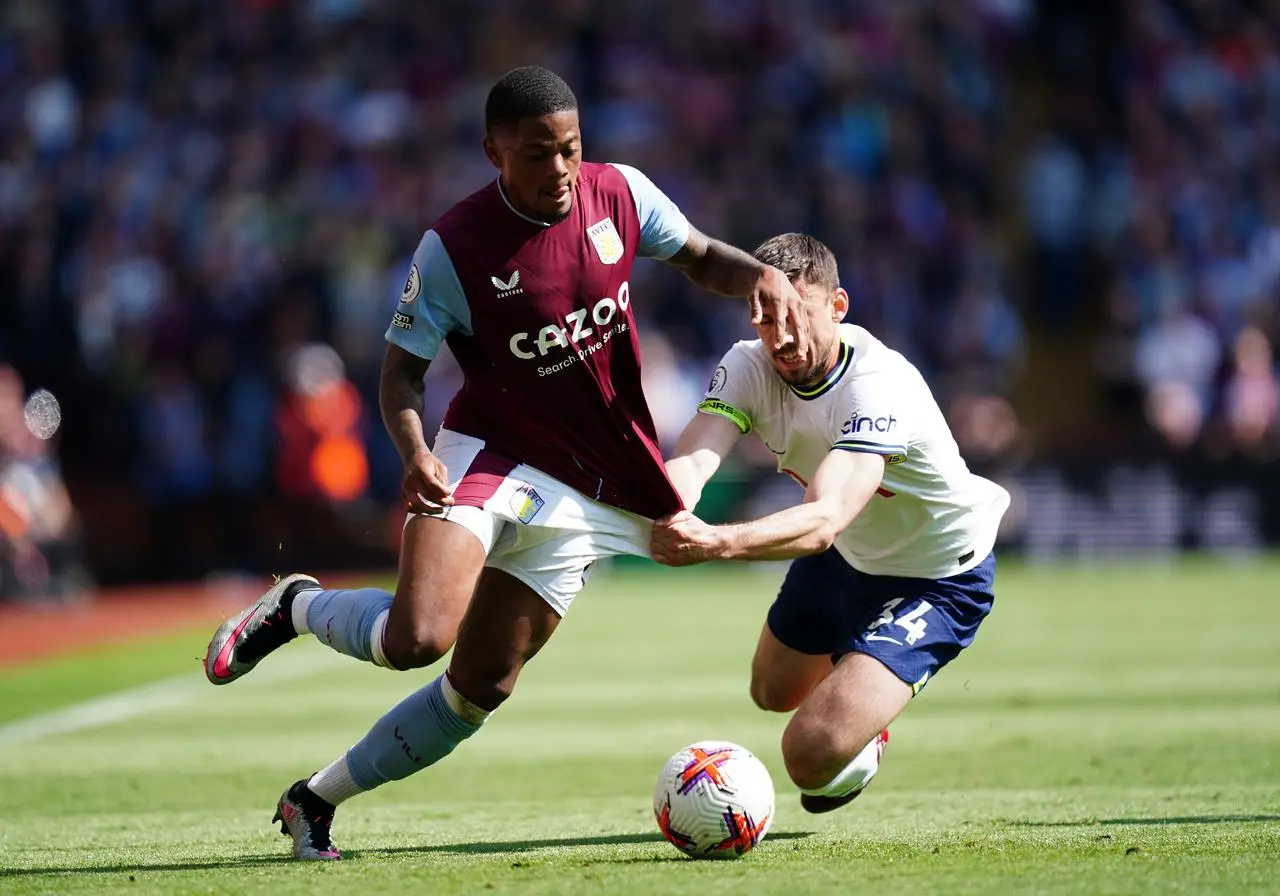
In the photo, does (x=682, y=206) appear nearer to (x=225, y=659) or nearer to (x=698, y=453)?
(x=698, y=453)

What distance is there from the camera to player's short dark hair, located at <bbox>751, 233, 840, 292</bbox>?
669 cm

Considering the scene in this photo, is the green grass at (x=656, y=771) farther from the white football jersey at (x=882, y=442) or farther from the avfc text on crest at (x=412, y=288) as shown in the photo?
the avfc text on crest at (x=412, y=288)

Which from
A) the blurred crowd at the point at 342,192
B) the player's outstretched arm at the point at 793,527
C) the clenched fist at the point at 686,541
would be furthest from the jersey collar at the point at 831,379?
the blurred crowd at the point at 342,192

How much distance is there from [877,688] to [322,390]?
12857mm

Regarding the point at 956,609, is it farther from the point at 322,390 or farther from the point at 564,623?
the point at 322,390

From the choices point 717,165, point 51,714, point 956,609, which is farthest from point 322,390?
point 956,609

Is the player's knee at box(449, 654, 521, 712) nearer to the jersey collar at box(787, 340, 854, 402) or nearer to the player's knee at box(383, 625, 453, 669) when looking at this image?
the player's knee at box(383, 625, 453, 669)

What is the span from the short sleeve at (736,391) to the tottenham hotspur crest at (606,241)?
639mm

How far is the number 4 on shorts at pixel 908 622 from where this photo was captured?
6902mm

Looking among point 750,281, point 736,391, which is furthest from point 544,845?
point 750,281

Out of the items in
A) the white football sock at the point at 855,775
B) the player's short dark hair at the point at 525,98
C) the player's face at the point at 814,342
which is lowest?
the white football sock at the point at 855,775

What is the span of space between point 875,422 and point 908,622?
898 millimetres

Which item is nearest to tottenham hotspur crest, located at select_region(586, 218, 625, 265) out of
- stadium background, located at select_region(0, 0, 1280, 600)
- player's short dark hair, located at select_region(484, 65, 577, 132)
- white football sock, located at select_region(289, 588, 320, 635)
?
player's short dark hair, located at select_region(484, 65, 577, 132)

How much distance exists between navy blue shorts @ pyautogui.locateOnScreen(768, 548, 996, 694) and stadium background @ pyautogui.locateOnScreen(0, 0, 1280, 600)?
450 inches
